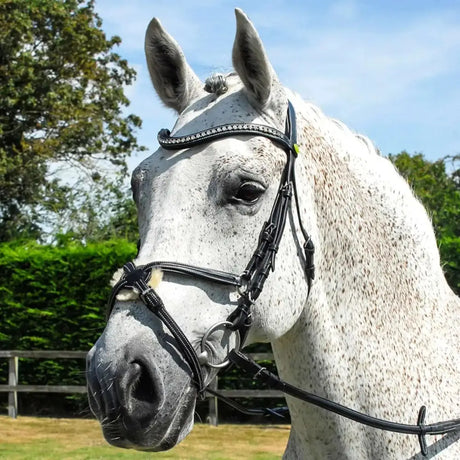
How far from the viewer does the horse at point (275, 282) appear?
2.19m

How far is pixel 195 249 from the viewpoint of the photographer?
2.31 metres

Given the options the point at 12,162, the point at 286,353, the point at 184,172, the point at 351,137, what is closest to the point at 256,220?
A: the point at 184,172

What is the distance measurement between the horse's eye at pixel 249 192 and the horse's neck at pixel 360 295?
268 mm

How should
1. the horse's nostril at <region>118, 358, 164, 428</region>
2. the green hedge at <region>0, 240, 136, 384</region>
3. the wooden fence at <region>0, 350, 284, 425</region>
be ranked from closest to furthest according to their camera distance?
the horse's nostril at <region>118, 358, 164, 428</region> → the wooden fence at <region>0, 350, 284, 425</region> → the green hedge at <region>0, 240, 136, 384</region>

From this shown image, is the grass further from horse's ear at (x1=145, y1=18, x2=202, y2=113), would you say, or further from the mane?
horse's ear at (x1=145, y1=18, x2=202, y2=113)

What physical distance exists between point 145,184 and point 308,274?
0.70 m

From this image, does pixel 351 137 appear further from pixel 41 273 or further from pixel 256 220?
pixel 41 273

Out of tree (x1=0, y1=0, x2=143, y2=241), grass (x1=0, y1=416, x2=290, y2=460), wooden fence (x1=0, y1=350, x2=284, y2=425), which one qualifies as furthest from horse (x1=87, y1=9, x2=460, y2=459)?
tree (x1=0, y1=0, x2=143, y2=241)

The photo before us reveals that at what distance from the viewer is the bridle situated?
221 centimetres

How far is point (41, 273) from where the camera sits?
45.2 ft

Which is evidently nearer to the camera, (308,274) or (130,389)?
(130,389)

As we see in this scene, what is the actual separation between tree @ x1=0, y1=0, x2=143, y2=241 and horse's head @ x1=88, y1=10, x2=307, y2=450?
1940 cm

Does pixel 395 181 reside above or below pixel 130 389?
above

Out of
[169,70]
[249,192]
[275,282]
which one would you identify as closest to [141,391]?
[275,282]
